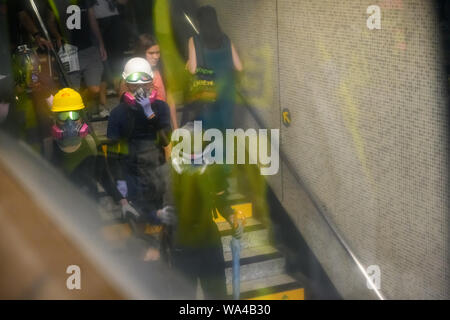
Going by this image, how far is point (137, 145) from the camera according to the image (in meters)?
5.60

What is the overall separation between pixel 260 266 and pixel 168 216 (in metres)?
1.41

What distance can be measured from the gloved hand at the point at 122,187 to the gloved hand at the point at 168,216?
14.8 inches

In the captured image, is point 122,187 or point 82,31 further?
point 82,31

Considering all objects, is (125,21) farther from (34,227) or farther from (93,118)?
(34,227)

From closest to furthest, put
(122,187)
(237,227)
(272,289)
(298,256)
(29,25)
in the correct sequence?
1. (122,187)
2. (237,227)
3. (272,289)
4. (298,256)
5. (29,25)

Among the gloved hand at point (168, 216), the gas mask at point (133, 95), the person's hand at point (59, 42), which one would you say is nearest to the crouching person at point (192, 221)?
the gloved hand at point (168, 216)

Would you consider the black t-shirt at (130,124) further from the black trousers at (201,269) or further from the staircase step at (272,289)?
the staircase step at (272,289)

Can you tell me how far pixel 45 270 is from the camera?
5586 mm

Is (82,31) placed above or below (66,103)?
above

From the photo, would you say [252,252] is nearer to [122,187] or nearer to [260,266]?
[260,266]

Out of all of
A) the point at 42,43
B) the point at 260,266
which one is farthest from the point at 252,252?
the point at 42,43

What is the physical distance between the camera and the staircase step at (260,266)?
20.5ft

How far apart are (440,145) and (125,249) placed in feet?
9.96
